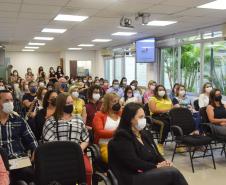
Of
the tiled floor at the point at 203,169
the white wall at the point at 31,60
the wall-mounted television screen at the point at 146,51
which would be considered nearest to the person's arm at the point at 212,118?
the tiled floor at the point at 203,169

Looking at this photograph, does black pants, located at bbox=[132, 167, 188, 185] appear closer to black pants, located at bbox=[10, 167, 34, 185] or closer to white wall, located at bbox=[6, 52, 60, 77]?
black pants, located at bbox=[10, 167, 34, 185]

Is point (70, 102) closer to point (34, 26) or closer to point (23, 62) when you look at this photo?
point (34, 26)

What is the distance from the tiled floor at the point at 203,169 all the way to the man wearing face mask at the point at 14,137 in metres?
2.20

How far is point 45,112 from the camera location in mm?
3816

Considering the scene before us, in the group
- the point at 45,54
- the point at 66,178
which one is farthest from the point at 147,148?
the point at 45,54

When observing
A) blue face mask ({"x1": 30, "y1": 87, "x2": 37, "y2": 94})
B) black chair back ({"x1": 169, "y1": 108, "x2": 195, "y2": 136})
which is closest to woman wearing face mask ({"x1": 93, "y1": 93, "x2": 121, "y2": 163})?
black chair back ({"x1": 169, "y1": 108, "x2": 195, "y2": 136})

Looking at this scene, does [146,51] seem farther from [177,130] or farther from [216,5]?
[177,130]

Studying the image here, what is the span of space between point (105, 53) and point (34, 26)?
7.33m

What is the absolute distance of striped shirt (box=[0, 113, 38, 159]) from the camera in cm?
280

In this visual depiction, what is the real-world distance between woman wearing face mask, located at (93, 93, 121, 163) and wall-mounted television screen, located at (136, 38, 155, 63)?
20.6 ft

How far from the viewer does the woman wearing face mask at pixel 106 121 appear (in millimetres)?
3453

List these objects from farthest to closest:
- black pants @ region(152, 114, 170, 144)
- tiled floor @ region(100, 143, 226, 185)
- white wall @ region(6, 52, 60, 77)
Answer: white wall @ region(6, 52, 60, 77) → black pants @ region(152, 114, 170, 144) → tiled floor @ region(100, 143, 226, 185)

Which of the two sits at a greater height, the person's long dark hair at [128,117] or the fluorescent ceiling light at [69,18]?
the fluorescent ceiling light at [69,18]

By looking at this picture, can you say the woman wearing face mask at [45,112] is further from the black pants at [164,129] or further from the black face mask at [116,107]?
the black pants at [164,129]
